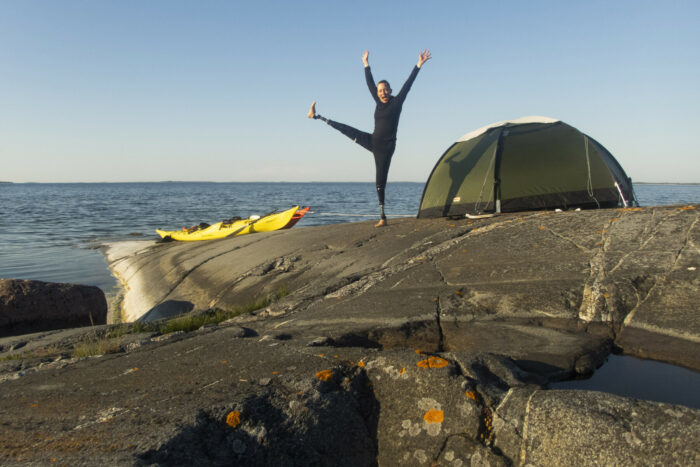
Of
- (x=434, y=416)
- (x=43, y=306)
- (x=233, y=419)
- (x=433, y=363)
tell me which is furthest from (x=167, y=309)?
(x=434, y=416)

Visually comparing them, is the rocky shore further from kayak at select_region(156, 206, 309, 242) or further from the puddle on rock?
kayak at select_region(156, 206, 309, 242)

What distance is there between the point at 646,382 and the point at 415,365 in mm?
1602

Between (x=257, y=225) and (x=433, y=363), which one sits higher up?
(x=433, y=363)

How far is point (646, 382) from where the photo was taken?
2.90 meters

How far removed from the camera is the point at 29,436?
2.14m

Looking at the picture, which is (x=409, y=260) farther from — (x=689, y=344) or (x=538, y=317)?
(x=689, y=344)

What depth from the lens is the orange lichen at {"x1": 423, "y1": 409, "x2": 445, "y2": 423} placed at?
2.31 metres

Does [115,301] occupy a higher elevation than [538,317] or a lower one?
lower

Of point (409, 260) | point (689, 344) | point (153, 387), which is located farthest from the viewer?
point (409, 260)

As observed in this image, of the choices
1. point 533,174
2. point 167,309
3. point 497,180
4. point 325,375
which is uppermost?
point 533,174

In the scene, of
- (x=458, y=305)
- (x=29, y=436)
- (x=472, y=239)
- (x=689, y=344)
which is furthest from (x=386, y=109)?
(x=29, y=436)

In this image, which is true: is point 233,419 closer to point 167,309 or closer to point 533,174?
point 167,309

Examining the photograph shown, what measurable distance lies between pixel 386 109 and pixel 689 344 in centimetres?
583

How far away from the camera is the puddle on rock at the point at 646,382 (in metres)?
2.73
